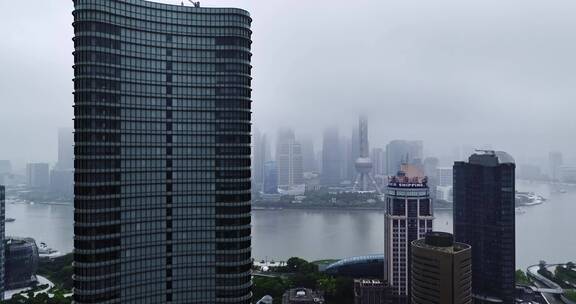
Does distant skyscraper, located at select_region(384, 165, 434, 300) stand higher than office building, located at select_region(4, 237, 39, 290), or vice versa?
distant skyscraper, located at select_region(384, 165, 434, 300)

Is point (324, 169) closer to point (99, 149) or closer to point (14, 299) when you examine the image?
point (14, 299)

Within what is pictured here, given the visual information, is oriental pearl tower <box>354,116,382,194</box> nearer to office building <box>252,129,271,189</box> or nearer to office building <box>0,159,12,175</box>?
office building <box>252,129,271,189</box>

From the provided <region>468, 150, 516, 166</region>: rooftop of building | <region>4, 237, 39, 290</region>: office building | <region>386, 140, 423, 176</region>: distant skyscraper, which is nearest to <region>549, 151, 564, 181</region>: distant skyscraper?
<region>386, 140, 423, 176</region>: distant skyscraper

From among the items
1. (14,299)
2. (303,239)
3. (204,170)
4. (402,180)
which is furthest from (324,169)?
(204,170)

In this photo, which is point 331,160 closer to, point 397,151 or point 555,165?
point 397,151

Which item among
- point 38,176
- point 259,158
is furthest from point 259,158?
point 38,176

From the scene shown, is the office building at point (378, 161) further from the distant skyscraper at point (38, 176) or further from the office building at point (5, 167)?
the office building at point (5, 167)

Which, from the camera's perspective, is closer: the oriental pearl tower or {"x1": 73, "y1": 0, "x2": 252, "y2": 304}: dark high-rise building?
{"x1": 73, "y1": 0, "x2": 252, "y2": 304}: dark high-rise building
